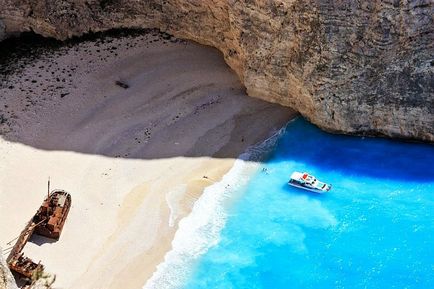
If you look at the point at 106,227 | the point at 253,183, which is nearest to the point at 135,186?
the point at 106,227

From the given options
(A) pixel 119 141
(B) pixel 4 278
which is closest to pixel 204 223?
(A) pixel 119 141

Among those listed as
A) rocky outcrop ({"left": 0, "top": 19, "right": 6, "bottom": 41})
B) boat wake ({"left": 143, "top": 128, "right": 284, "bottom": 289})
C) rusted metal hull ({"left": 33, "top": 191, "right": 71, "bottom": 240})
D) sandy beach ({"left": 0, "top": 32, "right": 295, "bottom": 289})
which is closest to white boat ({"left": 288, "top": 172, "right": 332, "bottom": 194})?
boat wake ({"left": 143, "top": 128, "right": 284, "bottom": 289})

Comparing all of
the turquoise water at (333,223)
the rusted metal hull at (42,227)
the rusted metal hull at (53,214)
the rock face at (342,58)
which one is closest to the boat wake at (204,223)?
the turquoise water at (333,223)

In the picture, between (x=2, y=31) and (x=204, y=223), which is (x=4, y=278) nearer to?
(x=204, y=223)

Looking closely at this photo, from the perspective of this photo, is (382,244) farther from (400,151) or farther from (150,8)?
(150,8)

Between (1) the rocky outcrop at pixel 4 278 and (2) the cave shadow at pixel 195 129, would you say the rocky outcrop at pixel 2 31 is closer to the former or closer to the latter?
(2) the cave shadow at pixel 195 129

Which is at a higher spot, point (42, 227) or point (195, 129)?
point (195, 129)
